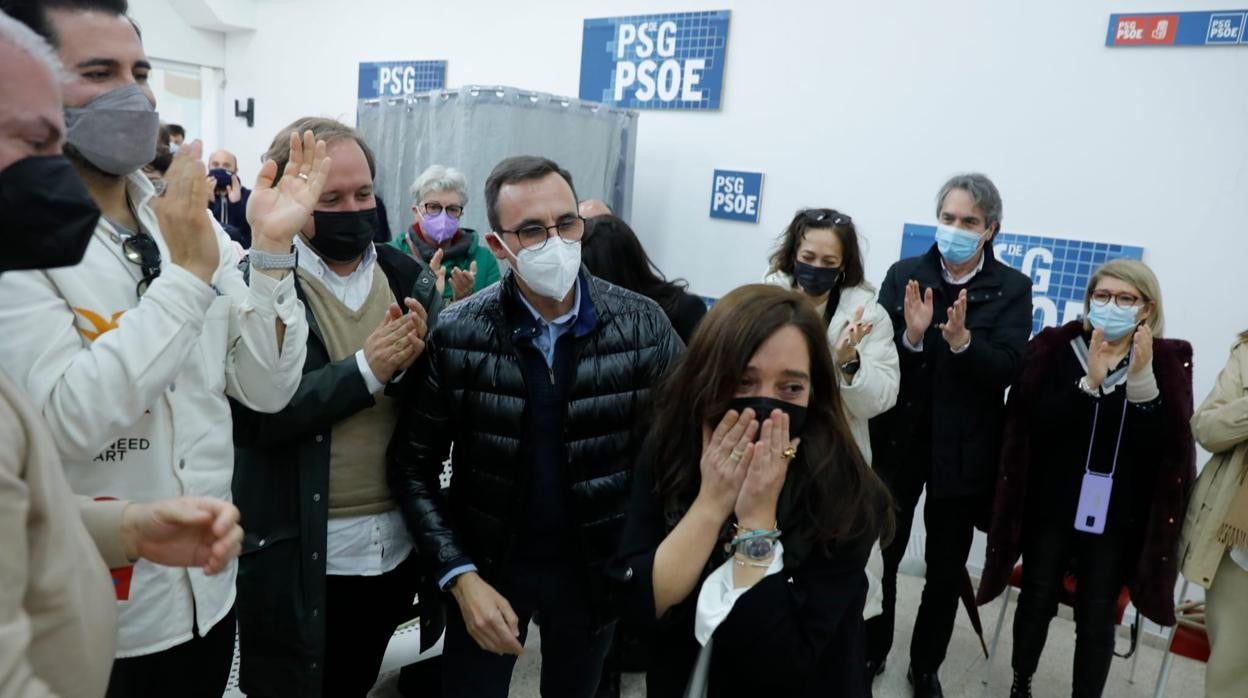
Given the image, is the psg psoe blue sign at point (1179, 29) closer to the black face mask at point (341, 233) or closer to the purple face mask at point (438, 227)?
the purple face mask at point (438, 227)

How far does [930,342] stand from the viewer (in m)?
2.73

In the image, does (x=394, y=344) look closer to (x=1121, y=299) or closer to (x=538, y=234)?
(x=538, y=234)

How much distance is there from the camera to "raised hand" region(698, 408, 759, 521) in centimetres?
139

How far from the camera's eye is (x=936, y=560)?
2832 mm

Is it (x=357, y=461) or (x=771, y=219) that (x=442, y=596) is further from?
(x=771, y=219)

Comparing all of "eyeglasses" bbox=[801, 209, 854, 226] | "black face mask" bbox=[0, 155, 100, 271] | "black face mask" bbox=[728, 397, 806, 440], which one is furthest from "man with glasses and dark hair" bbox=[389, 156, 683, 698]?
"eyeglasses" bbox=[801, 209, 854, 226]

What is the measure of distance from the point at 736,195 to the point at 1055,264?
1.78 m

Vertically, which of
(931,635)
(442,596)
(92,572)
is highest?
(92,572)

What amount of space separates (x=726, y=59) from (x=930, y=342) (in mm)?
2619

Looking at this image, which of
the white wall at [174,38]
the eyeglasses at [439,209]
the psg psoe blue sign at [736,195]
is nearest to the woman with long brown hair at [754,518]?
the eyeglasses at [439,209]

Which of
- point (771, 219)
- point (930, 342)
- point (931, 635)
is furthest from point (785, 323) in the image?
point (771, 219)

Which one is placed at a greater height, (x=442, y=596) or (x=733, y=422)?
(x=733, y=422)

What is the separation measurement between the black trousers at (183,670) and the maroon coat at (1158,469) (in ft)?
7.82

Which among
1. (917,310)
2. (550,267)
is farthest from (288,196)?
(917,310)
